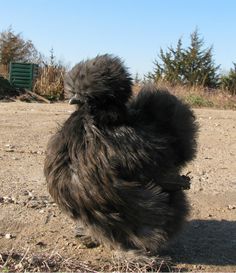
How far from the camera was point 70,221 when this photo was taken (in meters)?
4.83

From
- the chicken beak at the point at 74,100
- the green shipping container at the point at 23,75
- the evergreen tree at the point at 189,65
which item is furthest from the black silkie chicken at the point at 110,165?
the evergreen tree at the point at 189,65

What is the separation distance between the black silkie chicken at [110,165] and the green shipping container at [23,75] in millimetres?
15684

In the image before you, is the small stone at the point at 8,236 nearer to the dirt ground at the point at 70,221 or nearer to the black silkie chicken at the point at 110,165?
the dirt ground at the point at 70,221

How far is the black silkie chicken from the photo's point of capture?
3.65 m

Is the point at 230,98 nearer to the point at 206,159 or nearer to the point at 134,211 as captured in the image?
the point at 206,159

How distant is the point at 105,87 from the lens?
366 cm

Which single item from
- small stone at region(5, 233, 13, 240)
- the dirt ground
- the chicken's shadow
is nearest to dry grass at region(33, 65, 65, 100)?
the dirt ground

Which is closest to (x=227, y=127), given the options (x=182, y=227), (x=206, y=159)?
(x=206, y=159)

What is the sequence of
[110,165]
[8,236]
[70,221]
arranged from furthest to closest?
[70,221] → [8,236] → [110,165]

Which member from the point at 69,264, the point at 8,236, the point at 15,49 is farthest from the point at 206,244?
the point at 15,49

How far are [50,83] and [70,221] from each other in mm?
14167

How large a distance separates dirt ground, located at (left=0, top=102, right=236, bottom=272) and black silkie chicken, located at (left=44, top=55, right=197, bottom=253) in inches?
15.2

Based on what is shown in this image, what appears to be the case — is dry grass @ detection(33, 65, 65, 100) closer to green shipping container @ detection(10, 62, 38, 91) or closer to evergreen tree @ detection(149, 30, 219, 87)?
green shipping container @ detection(10, 62, 38, 91)

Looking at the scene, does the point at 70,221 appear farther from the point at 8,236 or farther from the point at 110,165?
the point at 110,165
